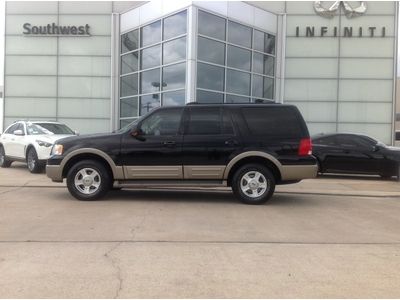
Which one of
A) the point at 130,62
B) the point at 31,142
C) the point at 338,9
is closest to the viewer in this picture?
the point at 31,142

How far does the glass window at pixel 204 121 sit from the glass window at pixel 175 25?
12.4 m

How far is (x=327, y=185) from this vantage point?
12.8m

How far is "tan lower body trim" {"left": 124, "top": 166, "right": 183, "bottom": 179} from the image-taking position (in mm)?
9188

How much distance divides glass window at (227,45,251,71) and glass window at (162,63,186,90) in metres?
2.39

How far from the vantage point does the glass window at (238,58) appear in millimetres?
22438

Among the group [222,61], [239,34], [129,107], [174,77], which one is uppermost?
[239,34]

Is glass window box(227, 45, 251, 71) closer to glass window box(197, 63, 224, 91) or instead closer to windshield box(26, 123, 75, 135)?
glass window box(197, 63, 224, 91)

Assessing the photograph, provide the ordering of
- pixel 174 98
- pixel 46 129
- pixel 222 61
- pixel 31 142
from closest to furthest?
pixel 31 142
pixel 46 129
pixel 174 98
pixel 222 61

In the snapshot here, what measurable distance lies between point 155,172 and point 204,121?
1.30 m

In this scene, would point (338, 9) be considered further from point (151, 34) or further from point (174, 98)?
point (174, 98)

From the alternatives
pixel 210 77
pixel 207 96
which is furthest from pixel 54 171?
pixel 210 77

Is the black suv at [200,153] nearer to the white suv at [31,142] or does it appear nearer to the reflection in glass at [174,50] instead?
the white suv at [31,142]

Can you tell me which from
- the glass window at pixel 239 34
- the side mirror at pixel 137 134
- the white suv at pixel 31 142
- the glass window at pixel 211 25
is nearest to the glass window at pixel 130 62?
the glass window at pixel 211 25

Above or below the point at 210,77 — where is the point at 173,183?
below
